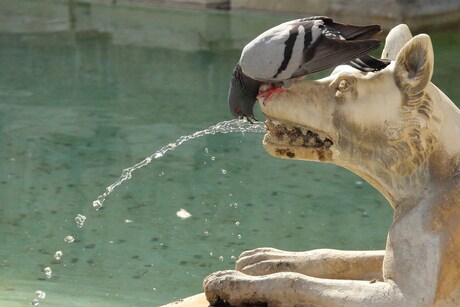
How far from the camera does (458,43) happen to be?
970 cm

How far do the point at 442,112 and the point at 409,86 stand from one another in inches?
5.1

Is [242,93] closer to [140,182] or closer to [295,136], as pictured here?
[295,136]

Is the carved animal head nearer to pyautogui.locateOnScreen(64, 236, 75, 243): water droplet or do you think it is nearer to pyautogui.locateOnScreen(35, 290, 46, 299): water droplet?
pyautogui.locateOnScreen(35, 290, 46, 299): water droplet

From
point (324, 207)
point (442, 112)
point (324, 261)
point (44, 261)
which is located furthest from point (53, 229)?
point (442, 112)

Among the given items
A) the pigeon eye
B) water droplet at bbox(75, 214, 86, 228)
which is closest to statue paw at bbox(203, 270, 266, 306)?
the pigeon eye

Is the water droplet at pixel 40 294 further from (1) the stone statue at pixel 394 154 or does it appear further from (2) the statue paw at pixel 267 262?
(1) the stone statue at pixel 394 154

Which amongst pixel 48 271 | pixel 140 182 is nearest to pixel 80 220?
pixel 48 271

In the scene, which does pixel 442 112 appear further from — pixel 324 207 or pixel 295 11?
pixel 295 11

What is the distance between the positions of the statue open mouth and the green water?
1.64m

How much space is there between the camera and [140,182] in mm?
6145

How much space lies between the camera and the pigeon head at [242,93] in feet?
9.67

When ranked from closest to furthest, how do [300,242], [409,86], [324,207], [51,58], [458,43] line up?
[409,86] < [300,242] < [324,207] < [51,58] < [458,43]

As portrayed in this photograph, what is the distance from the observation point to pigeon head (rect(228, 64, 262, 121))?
2.95 m

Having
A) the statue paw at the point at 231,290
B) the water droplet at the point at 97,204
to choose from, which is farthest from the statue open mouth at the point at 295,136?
the water droplet at the point at 97,204
